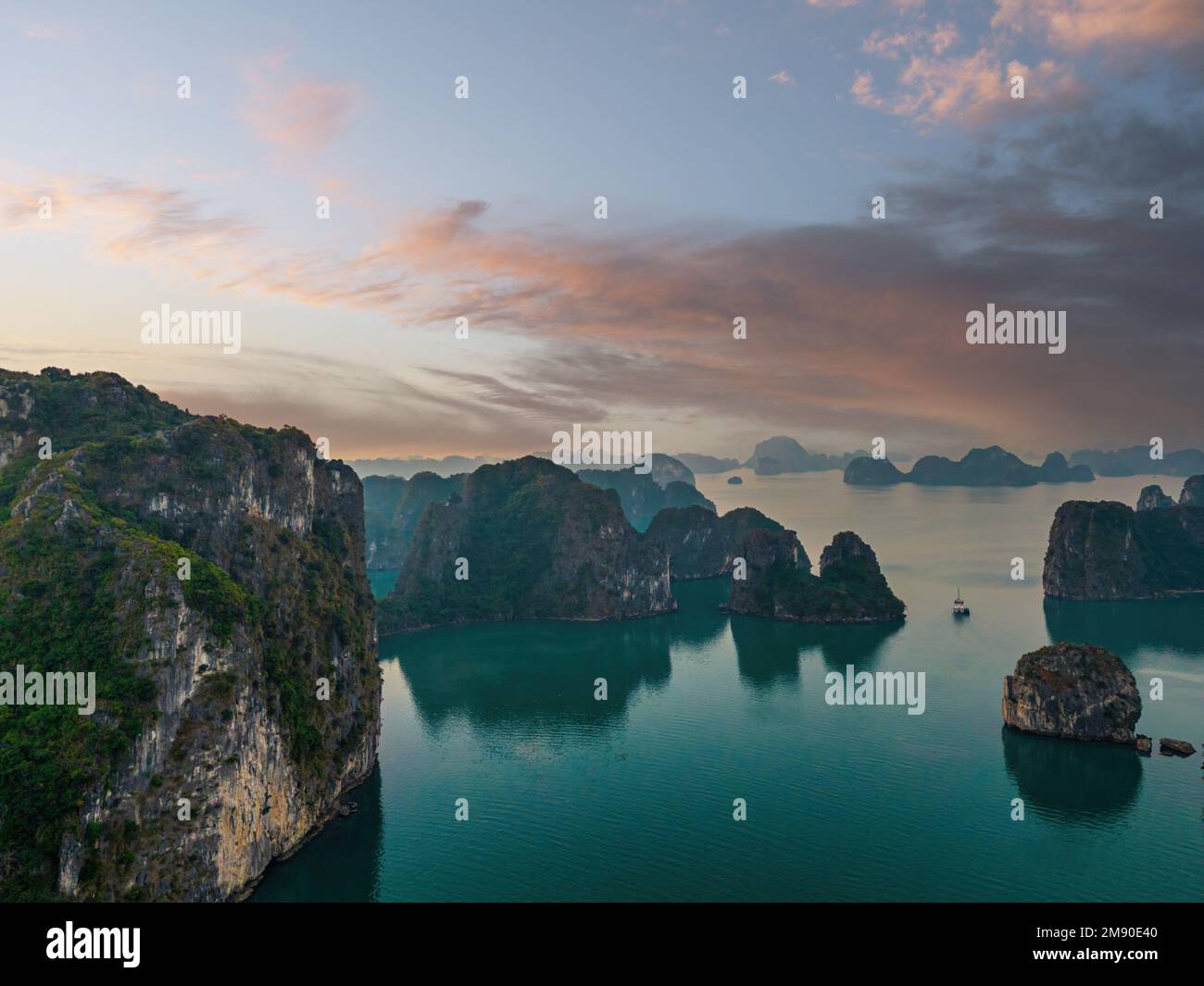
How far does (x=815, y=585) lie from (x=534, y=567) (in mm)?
60481

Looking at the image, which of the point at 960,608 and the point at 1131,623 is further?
the point at 960,608

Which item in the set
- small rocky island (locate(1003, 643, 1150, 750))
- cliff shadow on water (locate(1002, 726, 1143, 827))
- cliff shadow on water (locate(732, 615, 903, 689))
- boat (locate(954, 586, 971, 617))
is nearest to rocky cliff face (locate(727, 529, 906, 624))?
cliff shadow on water (locate(732, 615, 903, 689))


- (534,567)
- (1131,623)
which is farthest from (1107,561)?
(534,567)

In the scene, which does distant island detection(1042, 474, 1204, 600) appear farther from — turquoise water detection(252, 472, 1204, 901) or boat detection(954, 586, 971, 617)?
turquoise water detection(252, 472, 1204, 901)

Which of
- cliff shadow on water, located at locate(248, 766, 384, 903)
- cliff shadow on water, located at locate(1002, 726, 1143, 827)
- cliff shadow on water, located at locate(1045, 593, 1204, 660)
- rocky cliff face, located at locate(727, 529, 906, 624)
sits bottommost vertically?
cliff shadow on water, located at locate(248, 766, 384, 903)

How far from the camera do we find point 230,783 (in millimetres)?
54875

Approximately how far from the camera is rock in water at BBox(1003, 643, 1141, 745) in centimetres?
8469

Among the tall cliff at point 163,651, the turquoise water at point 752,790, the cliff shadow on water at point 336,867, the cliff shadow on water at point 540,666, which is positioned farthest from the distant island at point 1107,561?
the cliff shadow on water at point 336,867

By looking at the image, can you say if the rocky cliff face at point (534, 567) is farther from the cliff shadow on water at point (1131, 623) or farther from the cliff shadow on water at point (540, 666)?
the cliff shadow on water at point (1131, 623)

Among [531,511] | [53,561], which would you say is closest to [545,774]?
[53,561]

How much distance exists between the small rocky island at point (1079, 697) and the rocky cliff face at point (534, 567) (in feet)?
299

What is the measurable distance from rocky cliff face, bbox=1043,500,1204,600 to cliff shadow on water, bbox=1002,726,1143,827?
326ft

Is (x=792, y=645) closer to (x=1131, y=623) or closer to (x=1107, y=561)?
(x=1131, y=623)

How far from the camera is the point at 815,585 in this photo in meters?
162
